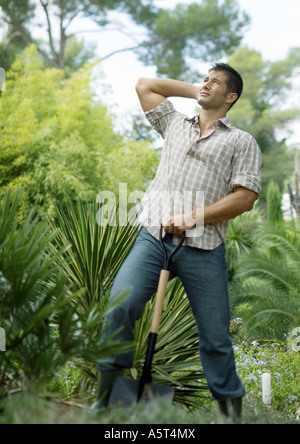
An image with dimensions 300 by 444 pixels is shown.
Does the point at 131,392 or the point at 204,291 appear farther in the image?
the point at 204,291

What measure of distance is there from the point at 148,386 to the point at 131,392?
0.10 meters

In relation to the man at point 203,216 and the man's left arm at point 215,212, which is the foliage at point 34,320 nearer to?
the man at point 203,216

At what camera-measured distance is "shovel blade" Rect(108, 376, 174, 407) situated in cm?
239

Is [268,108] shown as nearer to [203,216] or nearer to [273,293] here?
[273,293]

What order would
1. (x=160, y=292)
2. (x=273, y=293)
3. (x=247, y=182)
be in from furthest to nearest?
(x=273, y=293) → (x=247, y=182) → (x=160, y=292)

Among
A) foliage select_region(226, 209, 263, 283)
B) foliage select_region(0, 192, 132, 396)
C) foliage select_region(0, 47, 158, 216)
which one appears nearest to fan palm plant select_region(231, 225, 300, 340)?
foliage select_region(226, 209, 263, 283)

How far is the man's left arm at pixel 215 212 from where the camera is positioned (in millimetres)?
2588

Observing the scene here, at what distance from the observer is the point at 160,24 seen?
81.5 feet

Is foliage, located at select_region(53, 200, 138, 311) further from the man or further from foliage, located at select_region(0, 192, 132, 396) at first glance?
foliage, located at select_region(0, 192, 132, 396)

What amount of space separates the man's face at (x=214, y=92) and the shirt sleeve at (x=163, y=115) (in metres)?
0.17

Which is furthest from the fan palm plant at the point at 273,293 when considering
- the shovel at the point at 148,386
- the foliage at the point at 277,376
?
the shovel at the point at 148,386

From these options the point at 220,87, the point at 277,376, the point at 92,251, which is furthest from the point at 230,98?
the point at 277,376

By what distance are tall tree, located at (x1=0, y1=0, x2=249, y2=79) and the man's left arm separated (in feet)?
76.1

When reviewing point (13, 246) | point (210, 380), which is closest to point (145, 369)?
point (210, 380)
